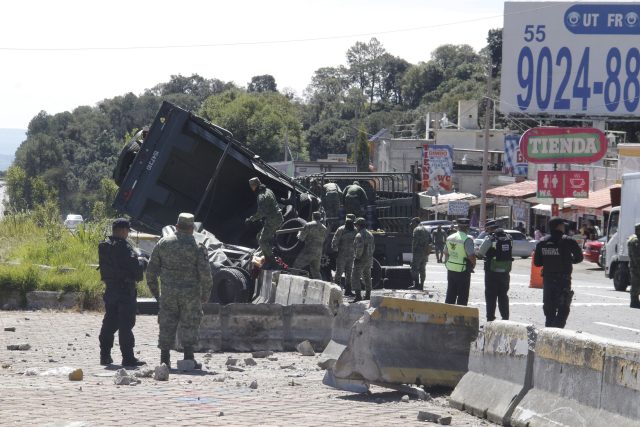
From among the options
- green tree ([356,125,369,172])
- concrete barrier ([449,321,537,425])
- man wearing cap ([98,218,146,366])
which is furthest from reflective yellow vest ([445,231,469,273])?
green tree ([356,125,369,172])

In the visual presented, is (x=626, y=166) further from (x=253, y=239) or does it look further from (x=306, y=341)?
(x=306, y=341)

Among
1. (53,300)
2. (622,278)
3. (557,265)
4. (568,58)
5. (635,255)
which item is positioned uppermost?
(568,58)

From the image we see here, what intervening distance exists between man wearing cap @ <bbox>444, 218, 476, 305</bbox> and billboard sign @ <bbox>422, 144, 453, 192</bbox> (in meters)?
44.1

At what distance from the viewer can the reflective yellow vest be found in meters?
17.1

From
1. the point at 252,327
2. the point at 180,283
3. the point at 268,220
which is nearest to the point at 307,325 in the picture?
the point at 252,327

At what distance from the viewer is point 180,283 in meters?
11.4

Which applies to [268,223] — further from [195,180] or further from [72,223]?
[72,223]

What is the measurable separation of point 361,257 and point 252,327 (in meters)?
6.79

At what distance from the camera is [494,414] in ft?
29.2

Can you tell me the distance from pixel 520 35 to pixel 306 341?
38.9 metres

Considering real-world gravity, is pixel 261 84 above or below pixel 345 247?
above

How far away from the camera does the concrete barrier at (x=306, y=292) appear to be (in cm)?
1448

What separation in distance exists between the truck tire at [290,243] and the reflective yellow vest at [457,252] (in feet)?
11.3

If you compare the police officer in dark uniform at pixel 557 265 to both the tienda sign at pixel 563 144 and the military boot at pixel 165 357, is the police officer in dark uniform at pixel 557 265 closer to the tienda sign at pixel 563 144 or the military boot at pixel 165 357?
the military boot at pixel 165 357
